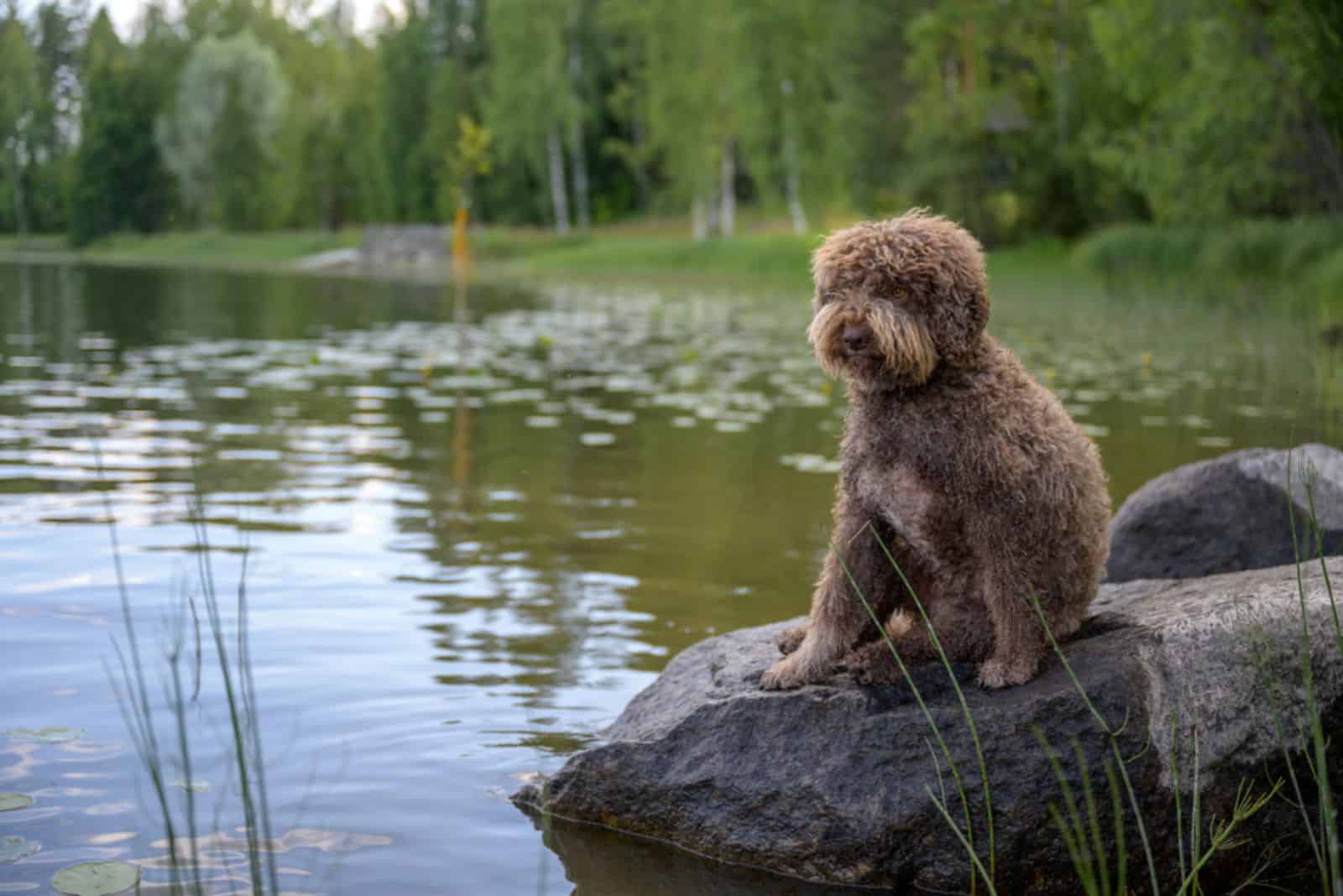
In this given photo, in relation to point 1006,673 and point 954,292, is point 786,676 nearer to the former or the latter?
point 1006,673

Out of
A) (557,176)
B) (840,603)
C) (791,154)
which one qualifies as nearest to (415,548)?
(840,603)

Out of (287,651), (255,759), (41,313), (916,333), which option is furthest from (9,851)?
(41,313)

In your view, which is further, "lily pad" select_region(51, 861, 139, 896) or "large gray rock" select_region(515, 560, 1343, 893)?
"large gray rock" select_region(515, 560, 1343, 893)

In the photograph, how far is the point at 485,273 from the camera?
171 feet

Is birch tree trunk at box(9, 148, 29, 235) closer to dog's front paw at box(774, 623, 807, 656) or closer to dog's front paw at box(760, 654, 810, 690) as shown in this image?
dog's front paw at box(774, 623, 807, 656)

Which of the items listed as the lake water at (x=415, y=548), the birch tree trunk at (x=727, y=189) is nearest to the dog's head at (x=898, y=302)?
the lake water at (x=415, y=548)

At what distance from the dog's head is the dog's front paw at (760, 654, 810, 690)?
3.27 feet

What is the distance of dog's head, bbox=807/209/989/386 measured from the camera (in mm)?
3881

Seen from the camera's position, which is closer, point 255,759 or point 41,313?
point 255,759

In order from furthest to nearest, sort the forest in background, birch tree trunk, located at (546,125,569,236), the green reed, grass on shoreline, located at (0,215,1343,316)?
birch tree trunk, located at (546,125,569,236) < grass on shoreline, located at (0,215,1343,316) < the forest in background < the green reed

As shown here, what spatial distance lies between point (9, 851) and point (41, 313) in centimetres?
2283

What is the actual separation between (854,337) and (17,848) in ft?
9.46

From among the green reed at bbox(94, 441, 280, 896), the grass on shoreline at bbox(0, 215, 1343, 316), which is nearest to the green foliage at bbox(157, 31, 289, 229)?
the grass on shoreline at bbox(0, 215, 1343, 316)

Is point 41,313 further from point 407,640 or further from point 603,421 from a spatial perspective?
point 407,640
